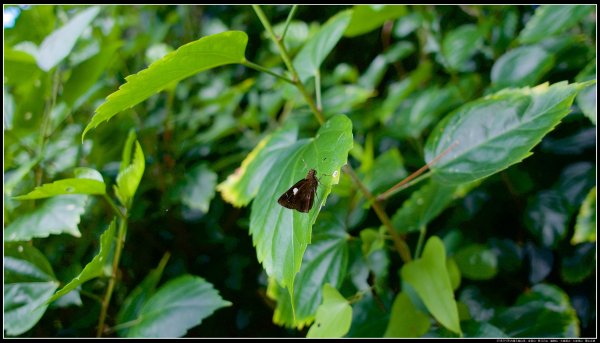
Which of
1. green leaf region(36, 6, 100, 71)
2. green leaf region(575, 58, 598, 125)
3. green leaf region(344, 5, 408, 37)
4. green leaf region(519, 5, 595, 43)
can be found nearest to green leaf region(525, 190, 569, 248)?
green leaf region(575, 58, 598, 125)

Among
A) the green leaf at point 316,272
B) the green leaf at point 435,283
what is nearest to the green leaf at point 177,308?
the green leaf at point 316,272

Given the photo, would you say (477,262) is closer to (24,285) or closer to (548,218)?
(548,218)

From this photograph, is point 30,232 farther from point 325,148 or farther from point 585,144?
point 585,144

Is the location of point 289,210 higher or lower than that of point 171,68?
lower

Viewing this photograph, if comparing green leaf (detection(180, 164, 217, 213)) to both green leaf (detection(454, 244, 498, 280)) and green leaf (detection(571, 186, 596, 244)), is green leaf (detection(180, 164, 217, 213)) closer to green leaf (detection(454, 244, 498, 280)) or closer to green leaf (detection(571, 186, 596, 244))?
green leaf (detection(454, 244, 498, 280))

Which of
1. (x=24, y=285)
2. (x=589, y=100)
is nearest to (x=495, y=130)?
(x=589, y=100)

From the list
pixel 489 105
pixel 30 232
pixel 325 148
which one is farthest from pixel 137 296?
pixel 489 105
